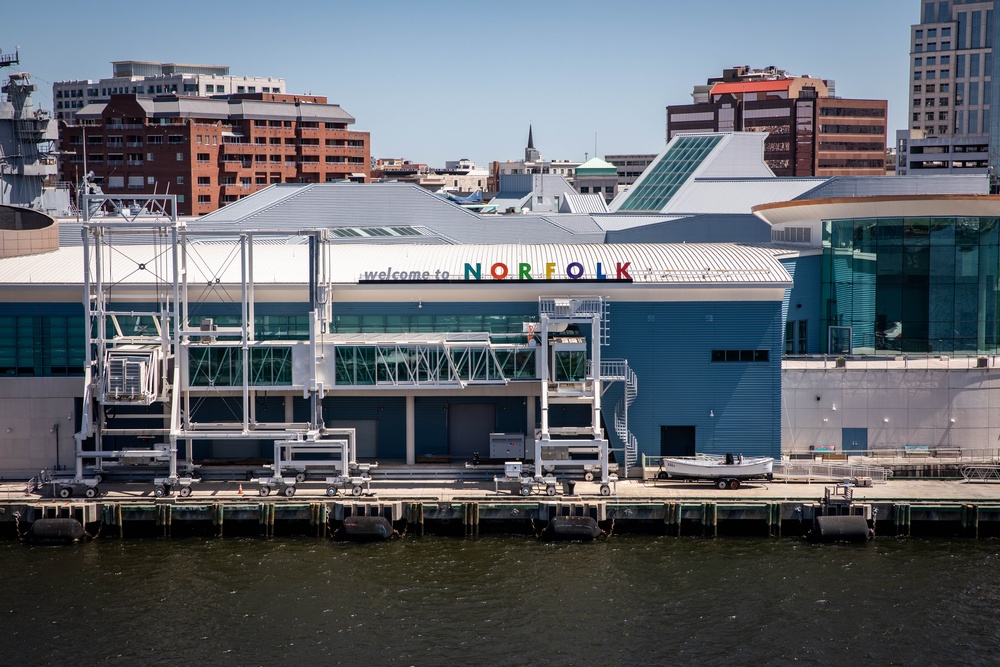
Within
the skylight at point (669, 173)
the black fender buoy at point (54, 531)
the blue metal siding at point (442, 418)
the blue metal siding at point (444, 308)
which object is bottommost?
the black fender buoy at point (54, 531)

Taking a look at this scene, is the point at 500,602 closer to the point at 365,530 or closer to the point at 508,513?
the point at 508,513

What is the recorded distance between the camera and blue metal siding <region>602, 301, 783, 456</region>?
179 feet

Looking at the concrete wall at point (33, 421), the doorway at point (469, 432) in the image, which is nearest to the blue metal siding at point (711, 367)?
the doorway at point (469, 432)

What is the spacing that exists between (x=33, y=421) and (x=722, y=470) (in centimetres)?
3014

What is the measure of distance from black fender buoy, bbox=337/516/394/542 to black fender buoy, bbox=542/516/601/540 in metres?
6.40

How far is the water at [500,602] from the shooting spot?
37.9 meters

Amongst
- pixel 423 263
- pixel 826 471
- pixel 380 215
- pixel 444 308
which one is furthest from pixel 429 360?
pixel 380 215

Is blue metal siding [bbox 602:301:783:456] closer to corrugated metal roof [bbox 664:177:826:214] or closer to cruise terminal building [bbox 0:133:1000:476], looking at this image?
cruise terminal building [bbox 0:133:1000:476]

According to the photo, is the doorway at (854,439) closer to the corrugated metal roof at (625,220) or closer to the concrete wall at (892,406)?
the concrete wall at (892,406)

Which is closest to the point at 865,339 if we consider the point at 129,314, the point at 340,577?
the point at 340,577

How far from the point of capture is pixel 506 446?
5434 centimetres

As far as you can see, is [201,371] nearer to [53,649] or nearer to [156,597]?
[156,597]

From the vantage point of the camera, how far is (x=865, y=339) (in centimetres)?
6131

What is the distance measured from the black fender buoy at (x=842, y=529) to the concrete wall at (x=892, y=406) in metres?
8.28
